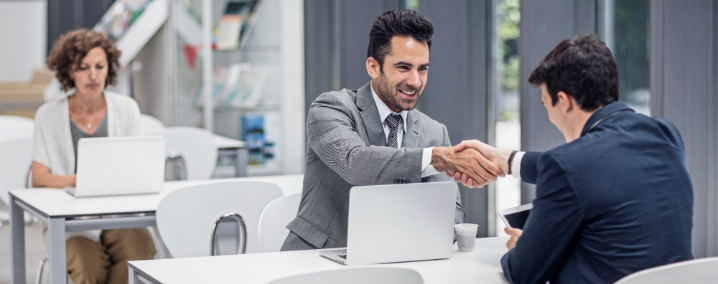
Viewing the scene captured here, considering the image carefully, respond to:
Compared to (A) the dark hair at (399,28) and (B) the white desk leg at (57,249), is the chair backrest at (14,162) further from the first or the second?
(A) the dark hair at (399,28)

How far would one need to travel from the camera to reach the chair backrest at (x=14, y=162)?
3.73 m

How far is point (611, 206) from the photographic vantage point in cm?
129

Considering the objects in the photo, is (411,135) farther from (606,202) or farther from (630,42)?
(630,42)

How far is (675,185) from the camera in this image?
134 cm

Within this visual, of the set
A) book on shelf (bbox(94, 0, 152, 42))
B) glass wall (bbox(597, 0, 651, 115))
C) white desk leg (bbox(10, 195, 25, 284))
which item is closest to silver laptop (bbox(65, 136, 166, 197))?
white desk leg (bbox(10, 195, 25, 284))

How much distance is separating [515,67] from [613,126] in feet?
7.40

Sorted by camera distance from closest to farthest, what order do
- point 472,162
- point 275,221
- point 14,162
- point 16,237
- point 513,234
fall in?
point 513,234, point 472,162, point 275,221, point 16,237, point 14,162

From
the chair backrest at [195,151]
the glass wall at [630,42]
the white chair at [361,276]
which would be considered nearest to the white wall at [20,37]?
the chair backrest at [195,151]

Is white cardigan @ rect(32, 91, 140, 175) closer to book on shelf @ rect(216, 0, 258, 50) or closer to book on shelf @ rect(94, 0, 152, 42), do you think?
book on shelf @ rect(216, 0, 258, 50)

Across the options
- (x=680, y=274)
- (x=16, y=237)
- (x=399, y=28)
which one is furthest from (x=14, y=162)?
(x=680, y=274)

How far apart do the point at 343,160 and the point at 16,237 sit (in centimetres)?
187

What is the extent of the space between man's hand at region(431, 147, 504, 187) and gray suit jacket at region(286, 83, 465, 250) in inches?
2.7

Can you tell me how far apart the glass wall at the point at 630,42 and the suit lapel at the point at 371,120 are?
1115 mm

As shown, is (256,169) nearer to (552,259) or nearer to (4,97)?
(4,97)
